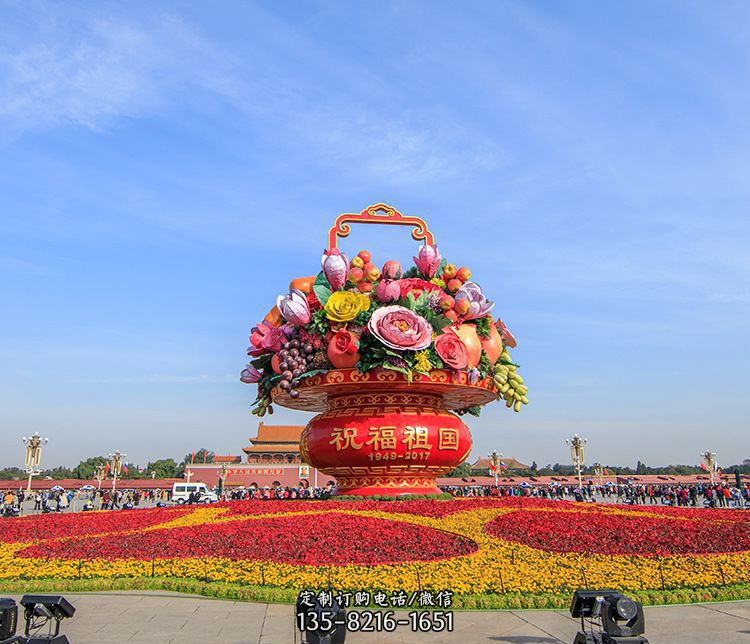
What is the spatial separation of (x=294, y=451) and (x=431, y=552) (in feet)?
188

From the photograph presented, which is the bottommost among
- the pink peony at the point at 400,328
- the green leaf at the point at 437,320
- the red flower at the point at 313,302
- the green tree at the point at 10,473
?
the green tree at the point at 10,473

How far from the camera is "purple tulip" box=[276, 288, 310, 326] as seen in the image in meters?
15.7

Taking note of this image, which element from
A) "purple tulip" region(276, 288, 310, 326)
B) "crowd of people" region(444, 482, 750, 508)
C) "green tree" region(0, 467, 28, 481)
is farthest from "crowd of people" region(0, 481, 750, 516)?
"green tree" region(0, 467, 28, 481)

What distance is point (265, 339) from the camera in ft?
54.4

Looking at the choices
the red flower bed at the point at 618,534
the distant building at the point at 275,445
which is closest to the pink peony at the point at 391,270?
the red flower bed at the point at 618,534

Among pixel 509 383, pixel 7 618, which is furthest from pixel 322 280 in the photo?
pixel 7 618

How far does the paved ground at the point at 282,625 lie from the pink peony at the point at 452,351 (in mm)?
8670

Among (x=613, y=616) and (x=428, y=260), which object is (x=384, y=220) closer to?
(x=428, y=260)

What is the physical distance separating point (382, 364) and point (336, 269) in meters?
2.94

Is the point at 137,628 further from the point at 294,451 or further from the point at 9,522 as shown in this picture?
the point at 294,451

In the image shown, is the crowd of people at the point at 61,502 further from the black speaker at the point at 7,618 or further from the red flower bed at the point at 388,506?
the black speaker at the point at 7,618

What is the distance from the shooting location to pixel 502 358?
17.6m

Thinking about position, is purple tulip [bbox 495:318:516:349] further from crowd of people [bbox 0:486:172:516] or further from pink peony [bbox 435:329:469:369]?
crowd of people [bbox 0:486:172:516]

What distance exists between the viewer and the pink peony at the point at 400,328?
14664 millimetres
